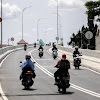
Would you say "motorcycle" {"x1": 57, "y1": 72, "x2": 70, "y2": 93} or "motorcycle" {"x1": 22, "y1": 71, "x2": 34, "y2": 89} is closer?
"motorcycle" {"x1": 57, "y1": 72, "x2": 70, "y2": 93}

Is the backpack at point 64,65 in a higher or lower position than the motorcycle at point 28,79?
higher

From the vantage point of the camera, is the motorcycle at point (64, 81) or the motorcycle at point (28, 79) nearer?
the motorcycle at point (64, 81)

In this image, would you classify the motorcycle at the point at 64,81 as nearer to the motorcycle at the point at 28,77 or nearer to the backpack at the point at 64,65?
the backpack at the point at 64,65

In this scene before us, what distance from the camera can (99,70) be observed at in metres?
28.3

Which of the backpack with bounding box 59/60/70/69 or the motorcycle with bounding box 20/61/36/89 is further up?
the backpack with bounding box 59/60/70/69

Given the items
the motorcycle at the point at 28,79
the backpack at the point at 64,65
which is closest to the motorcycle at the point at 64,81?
the backpack at the point at 64,65

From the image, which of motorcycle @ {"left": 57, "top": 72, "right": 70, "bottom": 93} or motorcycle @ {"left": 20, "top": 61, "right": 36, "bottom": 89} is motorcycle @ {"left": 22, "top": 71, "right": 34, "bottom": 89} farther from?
motorcycle @ {"left": 57, "top": 72, "right": 70, "bottom": 93}

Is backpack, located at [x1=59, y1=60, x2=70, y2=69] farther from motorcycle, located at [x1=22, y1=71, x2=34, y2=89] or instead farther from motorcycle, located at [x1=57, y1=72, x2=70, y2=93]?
motorcycle, located at [x1=22, y1=71, x2=34, y2=89]

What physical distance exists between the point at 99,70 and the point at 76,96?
13560 millimetres

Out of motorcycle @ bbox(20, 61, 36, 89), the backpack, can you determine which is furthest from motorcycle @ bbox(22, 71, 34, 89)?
the backpack

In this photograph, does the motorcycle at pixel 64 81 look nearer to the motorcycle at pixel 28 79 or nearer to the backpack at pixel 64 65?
the backpack at pixel 64 65

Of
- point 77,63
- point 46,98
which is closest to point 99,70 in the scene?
point 77,63

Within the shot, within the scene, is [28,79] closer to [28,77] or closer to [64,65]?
[28,77]

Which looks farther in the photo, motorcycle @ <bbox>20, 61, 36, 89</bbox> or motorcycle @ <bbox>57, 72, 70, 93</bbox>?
motorcycle @ <bbox>20, 61, 36, 89</bbox>
